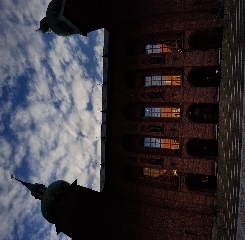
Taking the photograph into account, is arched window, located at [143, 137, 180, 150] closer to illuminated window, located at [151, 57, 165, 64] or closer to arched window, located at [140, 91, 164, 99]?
arched window, located at [140, 91, 164, 99]

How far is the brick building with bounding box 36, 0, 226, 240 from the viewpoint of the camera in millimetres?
23922

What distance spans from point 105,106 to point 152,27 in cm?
791

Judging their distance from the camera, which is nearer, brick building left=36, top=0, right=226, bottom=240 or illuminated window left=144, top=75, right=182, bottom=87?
brick building left=36, top=0, right=226, bottom=240

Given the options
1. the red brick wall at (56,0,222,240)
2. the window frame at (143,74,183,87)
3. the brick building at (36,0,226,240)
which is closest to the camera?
the red brick wall at (56,0,222,240)

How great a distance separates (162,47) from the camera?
86.3ft

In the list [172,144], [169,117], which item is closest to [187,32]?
[169,117]

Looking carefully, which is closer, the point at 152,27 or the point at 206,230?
the point at 206,230

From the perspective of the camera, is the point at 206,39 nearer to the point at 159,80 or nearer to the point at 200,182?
the point at 159,80

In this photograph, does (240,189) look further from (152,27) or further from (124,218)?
(152,27)

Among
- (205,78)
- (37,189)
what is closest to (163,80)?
(205,78)

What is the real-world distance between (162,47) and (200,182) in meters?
11.4

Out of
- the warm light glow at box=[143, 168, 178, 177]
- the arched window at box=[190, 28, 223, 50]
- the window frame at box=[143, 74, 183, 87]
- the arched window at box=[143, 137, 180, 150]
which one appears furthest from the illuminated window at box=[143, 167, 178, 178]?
the arched window at box=[190, 28, 223, 50]

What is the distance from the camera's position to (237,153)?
63.2 ft

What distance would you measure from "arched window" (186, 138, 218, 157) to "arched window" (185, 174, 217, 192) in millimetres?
1723
